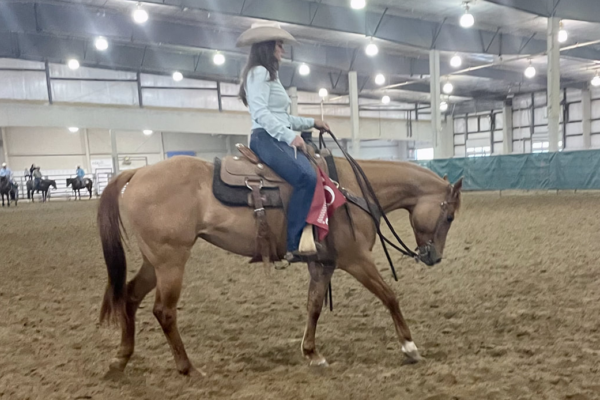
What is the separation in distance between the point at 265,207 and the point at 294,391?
4.04 ft

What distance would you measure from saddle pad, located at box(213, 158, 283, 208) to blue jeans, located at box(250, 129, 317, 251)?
125 millimetres

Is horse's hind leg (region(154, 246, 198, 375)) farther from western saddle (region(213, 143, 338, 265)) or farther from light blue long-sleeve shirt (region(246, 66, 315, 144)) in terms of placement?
light blue long-sleeve shirt (region(246, 66, 315, 144))

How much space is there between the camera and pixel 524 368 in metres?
3.12

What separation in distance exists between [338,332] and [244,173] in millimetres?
1657

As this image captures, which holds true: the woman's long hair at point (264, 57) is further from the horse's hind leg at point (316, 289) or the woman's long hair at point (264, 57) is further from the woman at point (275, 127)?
the horse's hind leg at point (316, 289)

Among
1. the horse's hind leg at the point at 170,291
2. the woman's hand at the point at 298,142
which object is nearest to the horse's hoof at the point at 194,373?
the horse's hind leg at the point at 170,291

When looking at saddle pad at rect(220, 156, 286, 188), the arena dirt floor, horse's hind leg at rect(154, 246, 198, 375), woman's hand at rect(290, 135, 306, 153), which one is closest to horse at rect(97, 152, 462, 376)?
horse's hind leg at rect(154, 246, 198, 375)

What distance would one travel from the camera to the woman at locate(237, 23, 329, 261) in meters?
3.37

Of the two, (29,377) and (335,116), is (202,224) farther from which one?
(335,116)

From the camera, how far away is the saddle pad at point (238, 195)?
3.38 m

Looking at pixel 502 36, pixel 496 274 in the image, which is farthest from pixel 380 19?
pixel 496 274

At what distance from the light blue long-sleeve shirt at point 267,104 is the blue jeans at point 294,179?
105 millimetres

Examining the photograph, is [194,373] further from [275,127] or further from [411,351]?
[275,127]

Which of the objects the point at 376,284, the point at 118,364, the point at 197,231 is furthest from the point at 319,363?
the point at 118,364
